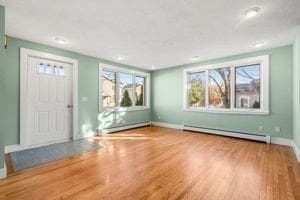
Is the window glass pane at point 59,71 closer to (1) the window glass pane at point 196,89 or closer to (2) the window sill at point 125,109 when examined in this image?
(2) the window sill at point 125,109

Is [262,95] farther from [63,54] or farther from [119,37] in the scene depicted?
[63,54]

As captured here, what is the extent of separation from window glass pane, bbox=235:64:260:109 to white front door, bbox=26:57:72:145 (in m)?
4.83

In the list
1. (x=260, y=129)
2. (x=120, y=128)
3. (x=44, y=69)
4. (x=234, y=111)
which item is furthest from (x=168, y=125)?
(x=44, y=69)

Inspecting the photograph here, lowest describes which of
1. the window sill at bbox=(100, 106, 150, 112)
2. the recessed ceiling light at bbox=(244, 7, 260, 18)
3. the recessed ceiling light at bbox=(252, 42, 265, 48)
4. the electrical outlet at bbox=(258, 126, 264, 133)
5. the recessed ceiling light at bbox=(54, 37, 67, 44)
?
the electrical outlet at bbox=(258, 126, 264, 133)

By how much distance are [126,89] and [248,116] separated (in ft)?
13.4

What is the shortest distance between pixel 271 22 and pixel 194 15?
4.48 ft

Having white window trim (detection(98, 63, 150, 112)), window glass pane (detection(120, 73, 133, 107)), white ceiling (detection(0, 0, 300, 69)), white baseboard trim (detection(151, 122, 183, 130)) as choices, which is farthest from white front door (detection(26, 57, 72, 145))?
white baseboard trim (detection(151, 122, 183, 130))

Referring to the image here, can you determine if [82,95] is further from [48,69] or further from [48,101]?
[48,69]

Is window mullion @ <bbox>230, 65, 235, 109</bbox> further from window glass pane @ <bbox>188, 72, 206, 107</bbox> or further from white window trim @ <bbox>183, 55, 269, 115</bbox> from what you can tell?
→ window glass pane @ <bbox>188, 72, 206, 107</bbox>

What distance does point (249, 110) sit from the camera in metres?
4.20

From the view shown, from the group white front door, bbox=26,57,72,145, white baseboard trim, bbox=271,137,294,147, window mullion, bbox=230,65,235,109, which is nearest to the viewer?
white front door, bbox=26,57,72,145

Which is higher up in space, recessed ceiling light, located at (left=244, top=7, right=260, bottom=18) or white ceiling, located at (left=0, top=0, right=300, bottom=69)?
white ceiling, located at (left=0, top=0, right=300, bottom=69)

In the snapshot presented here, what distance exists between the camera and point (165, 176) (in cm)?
222

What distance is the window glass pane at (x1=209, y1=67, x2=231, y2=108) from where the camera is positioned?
184 inches
